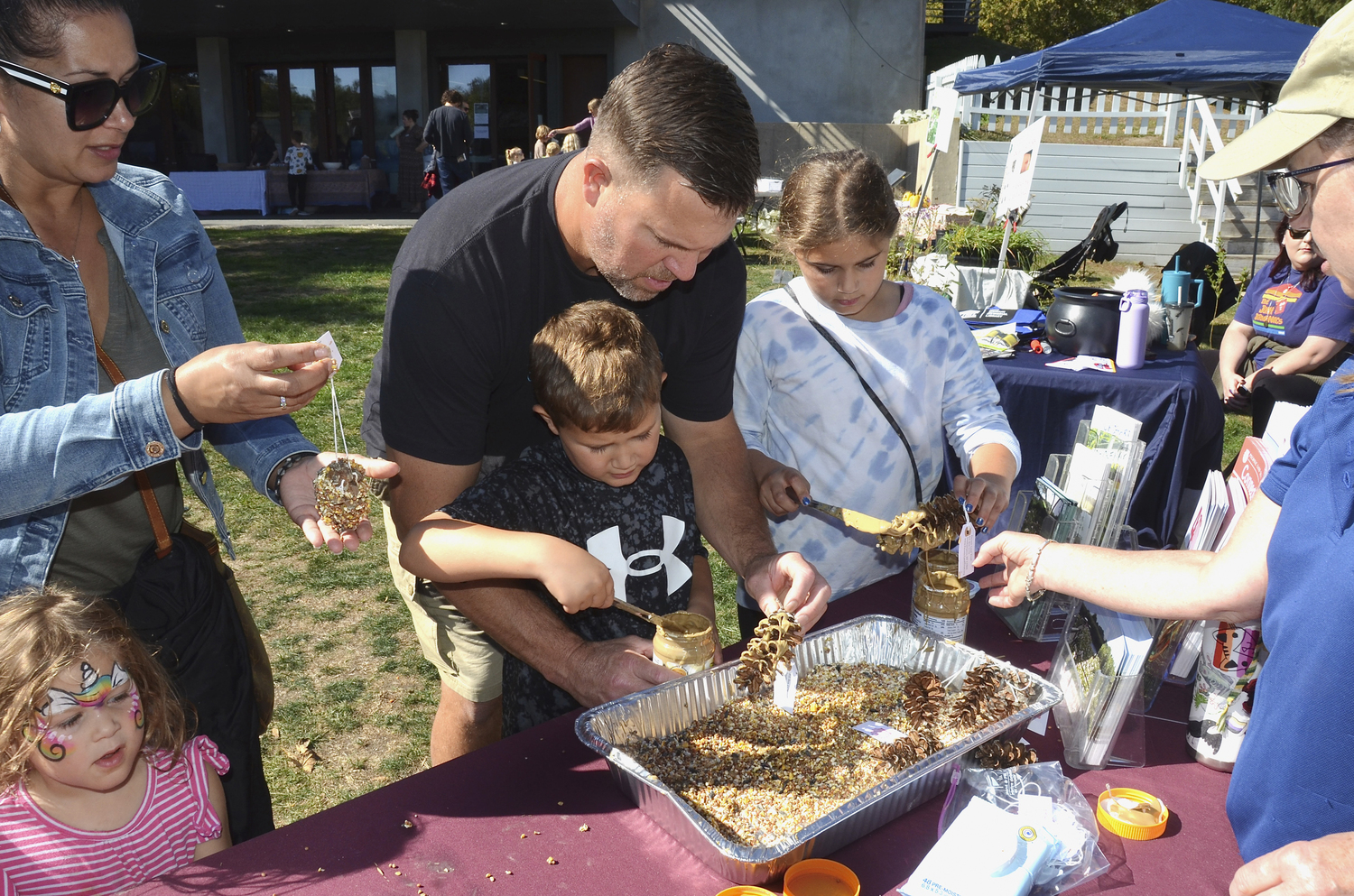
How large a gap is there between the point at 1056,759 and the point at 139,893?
54.3 inches

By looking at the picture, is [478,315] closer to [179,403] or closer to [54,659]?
[179,403]

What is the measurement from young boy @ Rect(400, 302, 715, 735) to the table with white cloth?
16810mm

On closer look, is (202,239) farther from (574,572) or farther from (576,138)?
(576,138)

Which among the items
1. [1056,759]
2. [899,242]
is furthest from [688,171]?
[899,242]

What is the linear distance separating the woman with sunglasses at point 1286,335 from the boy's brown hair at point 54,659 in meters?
5.33

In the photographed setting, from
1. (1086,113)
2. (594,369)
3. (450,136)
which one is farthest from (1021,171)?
(450,136)

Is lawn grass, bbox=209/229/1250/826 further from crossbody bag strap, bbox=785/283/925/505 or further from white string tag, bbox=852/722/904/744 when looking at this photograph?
white string tag, bbox=852/722/904/744

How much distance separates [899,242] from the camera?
6.80 metres

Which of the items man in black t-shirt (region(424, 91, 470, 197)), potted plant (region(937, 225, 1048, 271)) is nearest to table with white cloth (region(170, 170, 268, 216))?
man in black t-shirt (region(424, 91, 470, 197))

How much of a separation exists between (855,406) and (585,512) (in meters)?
0.88

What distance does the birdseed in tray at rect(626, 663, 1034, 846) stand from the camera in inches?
55.8

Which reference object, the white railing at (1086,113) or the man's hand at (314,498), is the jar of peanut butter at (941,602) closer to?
the man's hand at (314,498)

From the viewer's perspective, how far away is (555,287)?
6.49 feet

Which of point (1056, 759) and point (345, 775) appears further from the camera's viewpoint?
point (345, 775)
